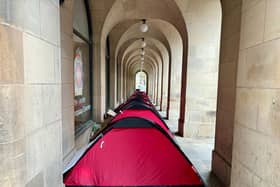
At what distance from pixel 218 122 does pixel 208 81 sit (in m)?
1.97

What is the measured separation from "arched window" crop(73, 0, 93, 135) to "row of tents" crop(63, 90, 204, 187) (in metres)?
1.75

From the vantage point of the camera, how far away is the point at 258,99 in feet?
3.91

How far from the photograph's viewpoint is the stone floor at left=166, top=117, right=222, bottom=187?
2617mm

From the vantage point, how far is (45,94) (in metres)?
1.08

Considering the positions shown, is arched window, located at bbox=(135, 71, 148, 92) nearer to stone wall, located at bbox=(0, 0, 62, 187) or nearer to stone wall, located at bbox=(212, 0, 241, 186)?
stone wall, located at bbox=(212, 0, 241, 186)

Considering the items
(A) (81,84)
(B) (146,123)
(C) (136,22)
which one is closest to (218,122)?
(B) (146,123)

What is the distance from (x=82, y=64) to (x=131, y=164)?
2.92 meters

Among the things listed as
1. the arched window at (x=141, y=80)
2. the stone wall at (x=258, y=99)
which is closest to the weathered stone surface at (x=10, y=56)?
the stone wall at (x=258, y=99)

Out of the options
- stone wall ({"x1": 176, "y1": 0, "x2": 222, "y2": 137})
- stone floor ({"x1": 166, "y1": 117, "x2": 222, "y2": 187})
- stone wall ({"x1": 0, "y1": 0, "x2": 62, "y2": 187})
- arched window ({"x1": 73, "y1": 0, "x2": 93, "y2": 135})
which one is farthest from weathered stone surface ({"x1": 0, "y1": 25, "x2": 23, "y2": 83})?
stone wall ({"x1": 176, "y1": 0, "x2": 222, "y2": 137})

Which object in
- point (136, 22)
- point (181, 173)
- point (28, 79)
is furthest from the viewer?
point (136, 22)

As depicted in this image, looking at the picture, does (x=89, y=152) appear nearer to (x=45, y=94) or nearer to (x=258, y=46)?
(x=45, y=94)

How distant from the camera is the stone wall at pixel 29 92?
2.54 ft

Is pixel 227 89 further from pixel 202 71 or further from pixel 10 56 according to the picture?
pixel 10 56

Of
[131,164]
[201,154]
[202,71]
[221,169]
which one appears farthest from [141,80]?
[131,164]
